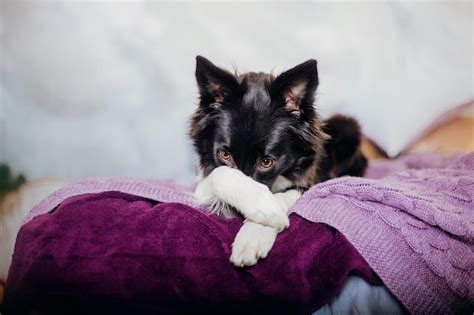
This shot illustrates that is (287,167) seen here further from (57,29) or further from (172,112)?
(57,29)

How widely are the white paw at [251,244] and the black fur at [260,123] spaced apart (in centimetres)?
41

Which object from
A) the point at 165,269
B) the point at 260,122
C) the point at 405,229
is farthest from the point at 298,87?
the point at 165,269

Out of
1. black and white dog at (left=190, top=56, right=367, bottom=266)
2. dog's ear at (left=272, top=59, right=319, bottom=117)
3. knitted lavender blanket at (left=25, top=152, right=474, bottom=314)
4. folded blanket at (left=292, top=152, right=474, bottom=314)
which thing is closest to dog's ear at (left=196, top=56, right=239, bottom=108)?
black and white dog at (left=190, top=56, right=367, bottom=266)

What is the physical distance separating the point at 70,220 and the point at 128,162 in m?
1.05

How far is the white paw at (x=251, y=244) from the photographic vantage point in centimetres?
141

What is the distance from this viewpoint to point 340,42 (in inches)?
106

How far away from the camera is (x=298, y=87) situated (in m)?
1.97

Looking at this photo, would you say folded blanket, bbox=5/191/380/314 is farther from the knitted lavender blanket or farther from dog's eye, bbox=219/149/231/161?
Result: dog's eye, bbox=219/149/231/161

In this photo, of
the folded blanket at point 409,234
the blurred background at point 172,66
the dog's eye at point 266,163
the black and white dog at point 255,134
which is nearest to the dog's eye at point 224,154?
the black and white dog at point 255,134

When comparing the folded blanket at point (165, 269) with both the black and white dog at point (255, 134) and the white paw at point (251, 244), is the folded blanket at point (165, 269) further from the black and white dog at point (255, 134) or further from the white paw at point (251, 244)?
the black and white dog at point (255, 134)

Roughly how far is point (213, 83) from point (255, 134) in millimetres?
328

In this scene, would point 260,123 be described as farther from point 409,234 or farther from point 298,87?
point 409,234

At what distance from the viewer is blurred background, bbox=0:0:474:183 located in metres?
2.39

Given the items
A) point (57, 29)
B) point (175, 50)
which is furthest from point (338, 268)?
point (57, 29)
